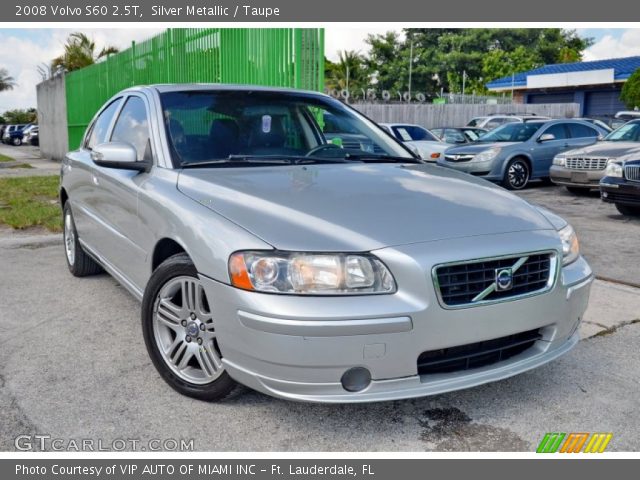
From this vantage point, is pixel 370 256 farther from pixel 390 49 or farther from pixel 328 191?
pixel 390 49

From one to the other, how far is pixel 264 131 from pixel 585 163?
8.90 metres

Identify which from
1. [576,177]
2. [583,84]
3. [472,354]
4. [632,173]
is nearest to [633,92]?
[583,84]

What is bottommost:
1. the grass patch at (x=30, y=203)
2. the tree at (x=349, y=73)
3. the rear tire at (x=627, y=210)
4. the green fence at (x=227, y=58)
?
the grass patch at (x=30, y=203)

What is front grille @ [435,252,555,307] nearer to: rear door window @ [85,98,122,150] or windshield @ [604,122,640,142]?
rear door window @ [85,98,122,150]

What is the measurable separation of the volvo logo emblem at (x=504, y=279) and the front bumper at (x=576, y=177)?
9.30 m

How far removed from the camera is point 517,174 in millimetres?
13109

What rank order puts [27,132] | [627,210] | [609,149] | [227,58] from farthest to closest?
[27,132], [609,149], [227,58], [627,210]

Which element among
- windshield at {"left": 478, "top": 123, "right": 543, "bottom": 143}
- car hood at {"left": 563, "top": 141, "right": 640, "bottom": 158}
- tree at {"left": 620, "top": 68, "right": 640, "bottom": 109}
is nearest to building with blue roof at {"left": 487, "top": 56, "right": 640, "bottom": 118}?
tree at {"left": 620, "top": 68, "right": 640, "bottom": 109}

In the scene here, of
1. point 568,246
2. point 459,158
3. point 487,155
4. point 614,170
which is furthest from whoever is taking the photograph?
point 459,158

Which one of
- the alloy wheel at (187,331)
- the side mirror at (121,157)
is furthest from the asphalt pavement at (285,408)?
the side mirror at (121,157)

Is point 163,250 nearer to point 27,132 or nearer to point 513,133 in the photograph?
point 513,133

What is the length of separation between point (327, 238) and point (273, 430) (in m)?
0.92

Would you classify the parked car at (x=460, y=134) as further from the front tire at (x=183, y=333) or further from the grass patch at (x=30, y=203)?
the front tire at (x=183, y=333)

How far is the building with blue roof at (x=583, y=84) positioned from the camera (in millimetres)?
33594
